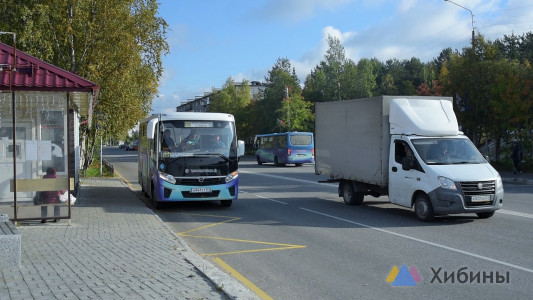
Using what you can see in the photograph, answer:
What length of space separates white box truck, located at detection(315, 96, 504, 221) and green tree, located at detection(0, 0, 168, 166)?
1111 cm

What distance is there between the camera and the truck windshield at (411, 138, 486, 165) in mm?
11992

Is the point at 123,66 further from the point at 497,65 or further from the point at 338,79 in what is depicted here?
the point at 338,79

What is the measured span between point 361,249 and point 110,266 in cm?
424

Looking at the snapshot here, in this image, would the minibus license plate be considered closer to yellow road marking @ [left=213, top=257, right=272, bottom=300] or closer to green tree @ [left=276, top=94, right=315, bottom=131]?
yellow road marking @ [left=213, top=257, right=272, bottom=300]

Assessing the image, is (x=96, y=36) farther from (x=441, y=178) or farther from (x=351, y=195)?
(x=441, y=178)

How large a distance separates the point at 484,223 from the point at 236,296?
25.2ft

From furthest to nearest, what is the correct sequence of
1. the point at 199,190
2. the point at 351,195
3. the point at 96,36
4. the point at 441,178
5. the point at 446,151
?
the point at 96,36 < the point at 351,195 < the point at 199,190 < the point at 446,151 < the point at 441,178

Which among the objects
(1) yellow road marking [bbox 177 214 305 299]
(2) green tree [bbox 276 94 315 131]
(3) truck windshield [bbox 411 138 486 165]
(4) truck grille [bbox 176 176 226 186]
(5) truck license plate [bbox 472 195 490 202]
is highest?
(2) green tree [bbox 276 94 315 131]

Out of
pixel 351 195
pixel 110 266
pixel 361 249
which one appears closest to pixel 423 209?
pixel 361 249

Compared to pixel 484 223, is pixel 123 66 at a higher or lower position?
higher

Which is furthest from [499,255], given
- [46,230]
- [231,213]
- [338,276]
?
[46,230]

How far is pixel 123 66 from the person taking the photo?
73.6 feet

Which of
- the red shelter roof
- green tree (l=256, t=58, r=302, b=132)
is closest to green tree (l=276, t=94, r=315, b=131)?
green tree (l=256, t=58, r=302, b=132)

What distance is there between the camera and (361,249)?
894 centimetres
